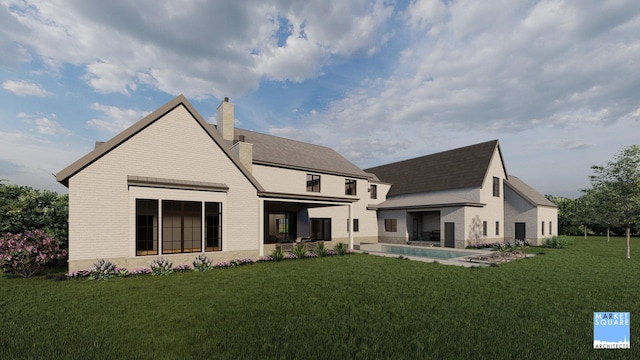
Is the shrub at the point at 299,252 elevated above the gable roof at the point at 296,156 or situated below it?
below

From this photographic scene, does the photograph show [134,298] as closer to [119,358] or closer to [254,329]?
[119,358]

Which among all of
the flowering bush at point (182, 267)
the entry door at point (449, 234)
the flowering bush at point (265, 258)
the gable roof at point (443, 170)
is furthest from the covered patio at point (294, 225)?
the gable roof at point (443, 170)

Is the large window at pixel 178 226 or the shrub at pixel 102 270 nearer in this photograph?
the shrub at pixel 102 270

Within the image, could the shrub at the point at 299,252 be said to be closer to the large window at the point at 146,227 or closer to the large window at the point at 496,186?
the large window at the point at 146,227

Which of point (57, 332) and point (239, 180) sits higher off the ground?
point (239, 180)

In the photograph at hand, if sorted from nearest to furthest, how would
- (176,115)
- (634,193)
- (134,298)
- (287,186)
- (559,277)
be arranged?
(134,298) → (559,277) → (176,115) → (634,193) → (287,186)

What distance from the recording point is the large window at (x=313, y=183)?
1064 inches

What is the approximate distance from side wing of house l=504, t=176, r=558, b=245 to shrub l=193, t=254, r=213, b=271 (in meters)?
29.8

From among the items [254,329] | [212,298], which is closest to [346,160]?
[212,298]

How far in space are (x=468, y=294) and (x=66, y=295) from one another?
516 inches

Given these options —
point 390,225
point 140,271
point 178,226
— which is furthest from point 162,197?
point 390,225

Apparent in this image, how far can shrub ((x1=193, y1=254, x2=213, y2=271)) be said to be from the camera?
14250 mm

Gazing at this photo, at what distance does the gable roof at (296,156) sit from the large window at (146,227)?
988cm

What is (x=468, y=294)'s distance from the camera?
9.88 meters
